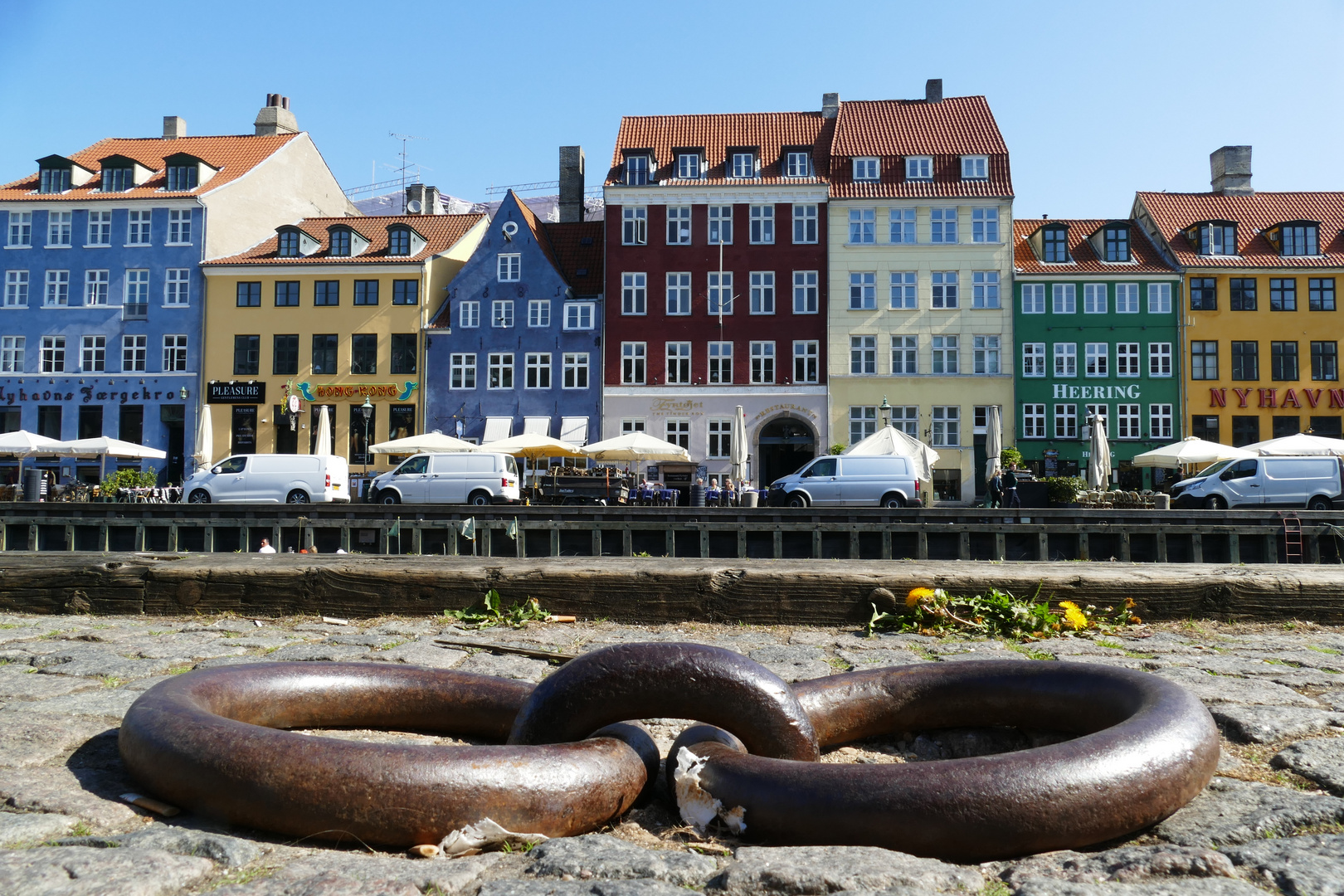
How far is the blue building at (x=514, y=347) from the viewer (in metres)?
41.7

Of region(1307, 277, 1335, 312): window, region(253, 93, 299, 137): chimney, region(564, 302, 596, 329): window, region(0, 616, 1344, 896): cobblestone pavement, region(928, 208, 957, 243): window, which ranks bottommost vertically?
region(0, 616, 1344, 896): cobblestone pavement

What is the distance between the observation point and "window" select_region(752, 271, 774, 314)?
41375 mm

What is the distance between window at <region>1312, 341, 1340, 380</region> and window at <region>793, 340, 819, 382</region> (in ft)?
66.7

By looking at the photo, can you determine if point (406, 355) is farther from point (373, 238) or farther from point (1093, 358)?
point (1093, 358)

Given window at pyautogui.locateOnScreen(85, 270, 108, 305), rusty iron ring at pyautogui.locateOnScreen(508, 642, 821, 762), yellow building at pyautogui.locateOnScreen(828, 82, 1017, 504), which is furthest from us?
window at pyautogui.locateOnScreen(85, 270, 108, 305)

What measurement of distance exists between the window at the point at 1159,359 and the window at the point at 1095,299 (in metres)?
2.41

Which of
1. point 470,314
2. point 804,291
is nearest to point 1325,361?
point 804,291

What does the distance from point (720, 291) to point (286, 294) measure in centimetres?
1895

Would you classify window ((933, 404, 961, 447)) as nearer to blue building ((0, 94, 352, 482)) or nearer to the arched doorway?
the arched doorway

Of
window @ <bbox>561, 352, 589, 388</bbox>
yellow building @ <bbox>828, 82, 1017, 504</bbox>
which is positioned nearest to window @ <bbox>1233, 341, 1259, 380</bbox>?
yellow building @ <bbox>828, 82, 1017, 504</bbox>

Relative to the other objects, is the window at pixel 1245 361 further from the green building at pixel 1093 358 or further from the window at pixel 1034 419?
the window at pixel 1034 419

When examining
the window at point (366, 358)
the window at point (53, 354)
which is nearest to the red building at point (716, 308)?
the window at point (366, 358)

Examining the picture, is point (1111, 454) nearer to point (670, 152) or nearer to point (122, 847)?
point (670, 152)

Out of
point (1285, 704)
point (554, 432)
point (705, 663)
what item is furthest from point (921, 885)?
point (554, 432)
